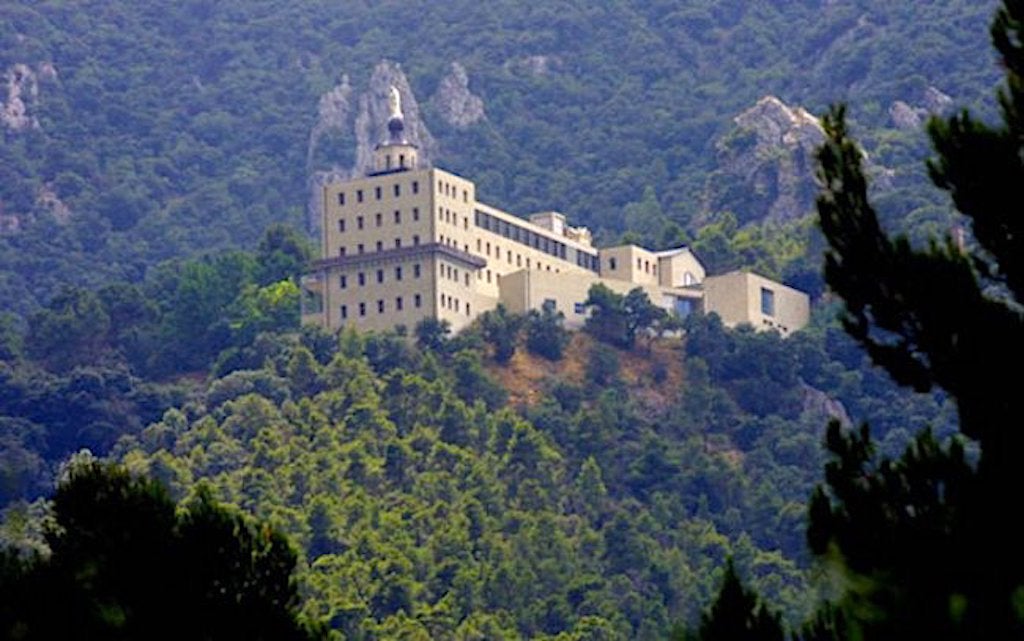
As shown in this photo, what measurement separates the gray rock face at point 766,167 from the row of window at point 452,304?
34.7 metres

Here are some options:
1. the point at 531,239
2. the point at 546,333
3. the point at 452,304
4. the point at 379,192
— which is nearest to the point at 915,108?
the point at 531,239

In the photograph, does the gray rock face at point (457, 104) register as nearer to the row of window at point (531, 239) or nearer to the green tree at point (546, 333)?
the row of window at point (531, 239)

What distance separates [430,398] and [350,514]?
19.2ft

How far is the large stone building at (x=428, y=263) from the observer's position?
375ft

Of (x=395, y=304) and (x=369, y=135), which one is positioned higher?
(x=369, y=135)

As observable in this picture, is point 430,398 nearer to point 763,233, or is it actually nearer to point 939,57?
point 763,233

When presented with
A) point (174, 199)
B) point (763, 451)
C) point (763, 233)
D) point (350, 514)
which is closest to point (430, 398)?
point (350, 514)

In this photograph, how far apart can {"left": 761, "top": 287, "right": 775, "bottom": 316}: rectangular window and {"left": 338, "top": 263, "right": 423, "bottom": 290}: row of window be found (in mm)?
17591

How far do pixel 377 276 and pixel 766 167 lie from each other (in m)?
42.0

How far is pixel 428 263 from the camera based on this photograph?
373ft

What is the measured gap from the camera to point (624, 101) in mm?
198750

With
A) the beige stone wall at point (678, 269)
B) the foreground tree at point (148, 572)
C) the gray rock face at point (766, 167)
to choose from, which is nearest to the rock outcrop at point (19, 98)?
the gray rock face at point (766, 167)

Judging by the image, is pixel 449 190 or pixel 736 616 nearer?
pixel 736 616

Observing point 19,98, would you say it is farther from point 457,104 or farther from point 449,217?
point 449,217
